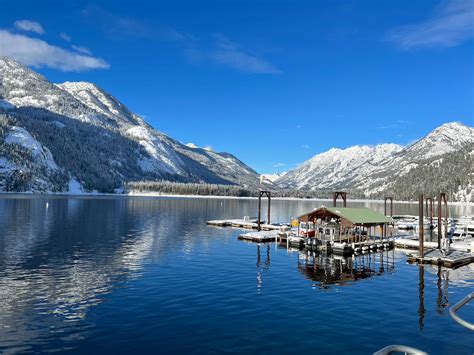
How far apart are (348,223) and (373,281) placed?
24792 millimetres

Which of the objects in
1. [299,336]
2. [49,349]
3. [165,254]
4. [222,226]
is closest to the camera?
[49,349]

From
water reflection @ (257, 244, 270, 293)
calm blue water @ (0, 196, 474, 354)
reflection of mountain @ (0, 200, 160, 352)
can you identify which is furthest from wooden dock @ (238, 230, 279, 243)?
reflection of mountain @ (0, 200, 160, 352)

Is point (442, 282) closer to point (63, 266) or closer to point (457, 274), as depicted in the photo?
point (457, 274)

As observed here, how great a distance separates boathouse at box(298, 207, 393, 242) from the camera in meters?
68.9

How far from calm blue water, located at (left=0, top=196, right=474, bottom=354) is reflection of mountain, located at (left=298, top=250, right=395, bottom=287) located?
16 cm

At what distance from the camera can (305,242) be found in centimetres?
6838

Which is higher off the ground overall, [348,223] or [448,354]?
[348,223]

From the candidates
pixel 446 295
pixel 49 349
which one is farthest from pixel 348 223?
pixel 49 349

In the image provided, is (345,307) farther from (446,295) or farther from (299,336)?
(446,295)

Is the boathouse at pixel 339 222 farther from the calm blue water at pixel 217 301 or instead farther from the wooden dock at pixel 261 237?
the calm blue water at pixel 217 301

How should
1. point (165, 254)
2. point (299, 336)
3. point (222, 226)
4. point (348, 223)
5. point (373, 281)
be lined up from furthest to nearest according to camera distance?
point (222, 226)
point (348, 223)
point (165, 254)
point (373, 281)
point (299, 336)

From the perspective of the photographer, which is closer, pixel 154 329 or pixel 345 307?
pixel 154 329

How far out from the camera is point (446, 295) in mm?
37969

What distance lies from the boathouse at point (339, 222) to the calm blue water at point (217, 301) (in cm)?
845
